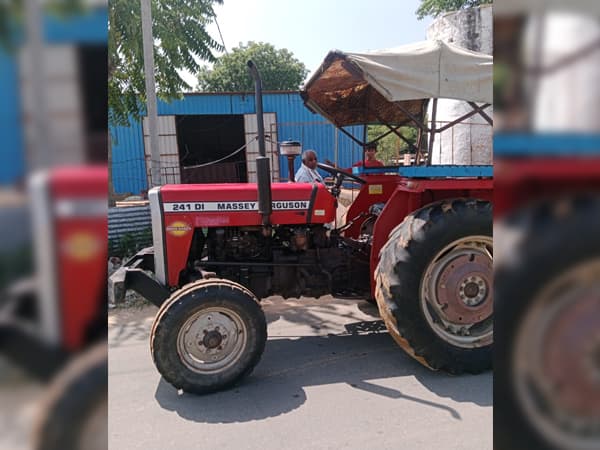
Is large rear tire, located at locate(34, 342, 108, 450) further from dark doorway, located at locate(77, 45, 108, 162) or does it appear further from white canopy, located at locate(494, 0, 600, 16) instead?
white canopy, located at locate(494, 0, 600, 16)

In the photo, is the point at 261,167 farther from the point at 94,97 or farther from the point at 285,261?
the point at 94,97

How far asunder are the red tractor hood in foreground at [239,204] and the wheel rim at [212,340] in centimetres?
84

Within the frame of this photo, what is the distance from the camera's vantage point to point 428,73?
3242 mm

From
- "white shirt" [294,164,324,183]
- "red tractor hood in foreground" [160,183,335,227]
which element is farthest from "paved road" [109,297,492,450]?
"white shirt" [294,164,324,183]

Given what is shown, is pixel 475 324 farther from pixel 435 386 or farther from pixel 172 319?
pixel 172 319

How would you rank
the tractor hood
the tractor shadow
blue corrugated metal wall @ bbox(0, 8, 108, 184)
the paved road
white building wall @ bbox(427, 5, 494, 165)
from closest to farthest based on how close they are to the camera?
blue corrugated metal wall @ bbox(0, 8, 108, 184) → the paved road → the tractor shadow → the tractor hood → white building wall @ bbox(427, 5, 494, 165)

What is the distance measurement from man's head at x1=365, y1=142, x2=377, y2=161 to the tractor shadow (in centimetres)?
241

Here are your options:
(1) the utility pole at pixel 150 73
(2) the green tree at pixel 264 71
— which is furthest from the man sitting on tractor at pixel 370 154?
(2) the green tree at pixel 264 71

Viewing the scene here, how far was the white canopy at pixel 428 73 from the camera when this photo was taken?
313 centimetres

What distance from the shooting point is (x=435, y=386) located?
9.62 ft

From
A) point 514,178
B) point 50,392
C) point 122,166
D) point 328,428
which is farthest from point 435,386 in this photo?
point 122,166

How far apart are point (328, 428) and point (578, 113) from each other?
2.33m

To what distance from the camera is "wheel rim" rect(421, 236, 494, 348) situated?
3.02 meters

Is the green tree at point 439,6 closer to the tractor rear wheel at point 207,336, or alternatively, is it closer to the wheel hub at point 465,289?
the wheel hub at point 465,289
